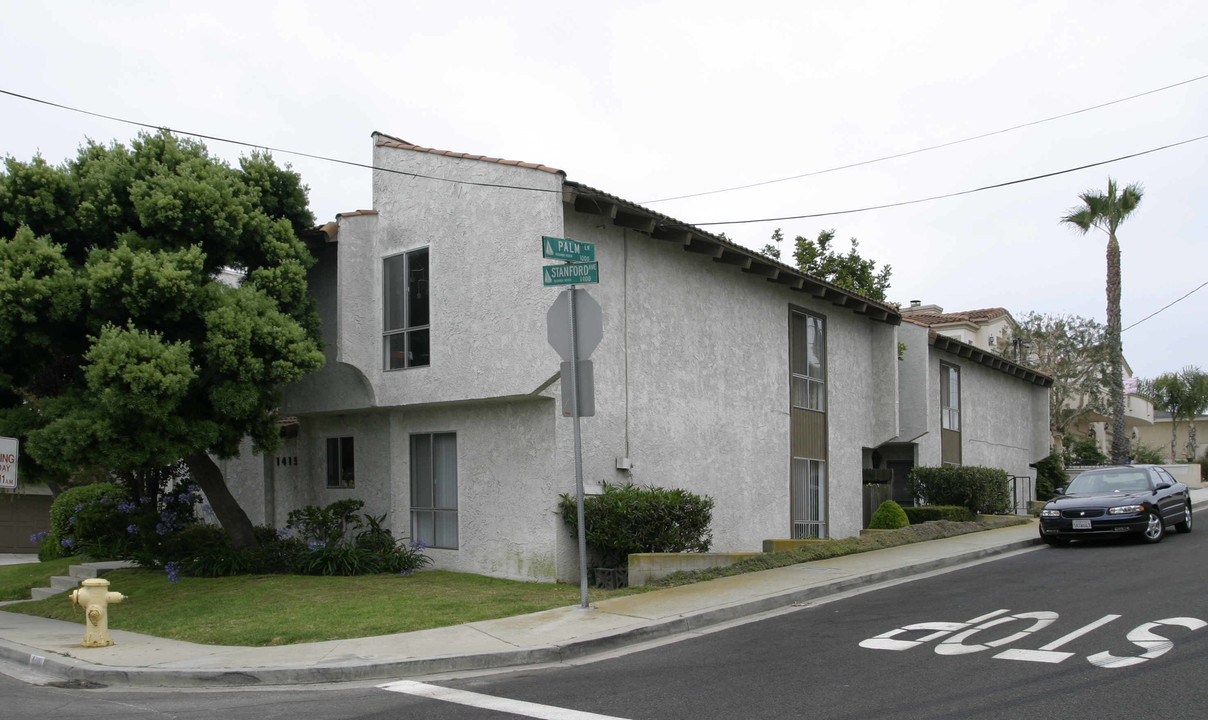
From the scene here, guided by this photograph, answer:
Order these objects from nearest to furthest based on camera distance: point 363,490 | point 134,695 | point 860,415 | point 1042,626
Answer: point 134,695, point 1042,626, point 363,490, point 860,415

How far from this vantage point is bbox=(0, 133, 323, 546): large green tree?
11570 mm

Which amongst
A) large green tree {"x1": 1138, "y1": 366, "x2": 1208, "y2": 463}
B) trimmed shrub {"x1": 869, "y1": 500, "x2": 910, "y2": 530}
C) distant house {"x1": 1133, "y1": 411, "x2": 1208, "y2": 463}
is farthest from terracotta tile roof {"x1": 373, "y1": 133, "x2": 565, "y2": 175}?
distant house {"x1": 1133, "y1": 411, "x2": 1208, "y2": 463}

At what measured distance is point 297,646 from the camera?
9.28 m

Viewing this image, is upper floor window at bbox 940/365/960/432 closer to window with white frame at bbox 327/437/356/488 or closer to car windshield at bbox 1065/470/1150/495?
car windshield at bbox 1065/470/1150/495

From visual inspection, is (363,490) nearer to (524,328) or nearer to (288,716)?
(524,328)

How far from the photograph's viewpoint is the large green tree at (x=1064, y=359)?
4019 cm

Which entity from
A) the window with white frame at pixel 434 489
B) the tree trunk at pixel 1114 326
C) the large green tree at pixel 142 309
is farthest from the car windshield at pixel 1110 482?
the tree trunk at pixel 1114 326

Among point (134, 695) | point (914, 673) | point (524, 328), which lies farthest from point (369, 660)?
point (524, 328)

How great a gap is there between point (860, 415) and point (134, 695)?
1629cm

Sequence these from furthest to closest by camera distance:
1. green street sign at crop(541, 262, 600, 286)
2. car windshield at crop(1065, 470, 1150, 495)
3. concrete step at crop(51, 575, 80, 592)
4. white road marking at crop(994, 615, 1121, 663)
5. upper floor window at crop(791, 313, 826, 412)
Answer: upper floor window at crop(791, 313, 826, 412)
car windshield at crop(1065, 470, 1150, 495)
concrete step at crop(51, 575, 80, 592)
green street sign at crop(541, 262, 600, 286)
white road marking at crop(994, 615, 1121, 663)

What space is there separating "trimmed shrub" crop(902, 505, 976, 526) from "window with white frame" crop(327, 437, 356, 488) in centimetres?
1207

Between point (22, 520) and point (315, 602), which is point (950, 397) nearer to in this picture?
point (315, 602)

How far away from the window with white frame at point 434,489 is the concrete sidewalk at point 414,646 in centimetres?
403

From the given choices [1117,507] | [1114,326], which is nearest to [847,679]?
[1117,507]
